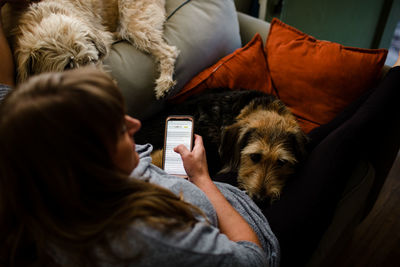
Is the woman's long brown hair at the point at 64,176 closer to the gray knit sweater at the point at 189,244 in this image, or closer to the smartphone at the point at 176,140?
the gray knit sweater at the point at 189,244

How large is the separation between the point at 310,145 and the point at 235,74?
797 mm

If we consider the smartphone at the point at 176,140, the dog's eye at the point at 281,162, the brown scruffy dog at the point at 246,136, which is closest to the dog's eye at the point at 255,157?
the brown scruffy dog at the point at 246,136

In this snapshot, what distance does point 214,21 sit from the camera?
202cm

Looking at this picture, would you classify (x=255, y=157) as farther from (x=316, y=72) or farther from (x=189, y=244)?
(x=189, y=244)

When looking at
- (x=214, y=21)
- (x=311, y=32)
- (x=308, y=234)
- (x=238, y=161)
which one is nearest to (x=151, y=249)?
(x=308, y=234)

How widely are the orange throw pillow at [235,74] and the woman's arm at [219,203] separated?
2.87ft

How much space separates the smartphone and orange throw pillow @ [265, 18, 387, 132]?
1.04m

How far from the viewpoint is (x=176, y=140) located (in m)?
1.34

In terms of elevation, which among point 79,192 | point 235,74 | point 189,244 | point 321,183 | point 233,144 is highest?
point 79,192

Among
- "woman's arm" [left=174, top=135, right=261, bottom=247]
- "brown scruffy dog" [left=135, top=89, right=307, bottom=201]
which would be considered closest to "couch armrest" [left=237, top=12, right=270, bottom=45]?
"brown scruffy dog" [left=135, top=89, right=307, bottom=201]

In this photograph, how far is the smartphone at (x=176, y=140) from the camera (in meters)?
1.29

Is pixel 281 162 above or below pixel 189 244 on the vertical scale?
below

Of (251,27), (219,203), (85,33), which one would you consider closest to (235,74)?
(251,27)

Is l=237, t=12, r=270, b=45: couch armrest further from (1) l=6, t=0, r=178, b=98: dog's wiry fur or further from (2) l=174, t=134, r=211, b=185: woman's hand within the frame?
(2) l=174, t=134, r=211, b=185: woman's hand
